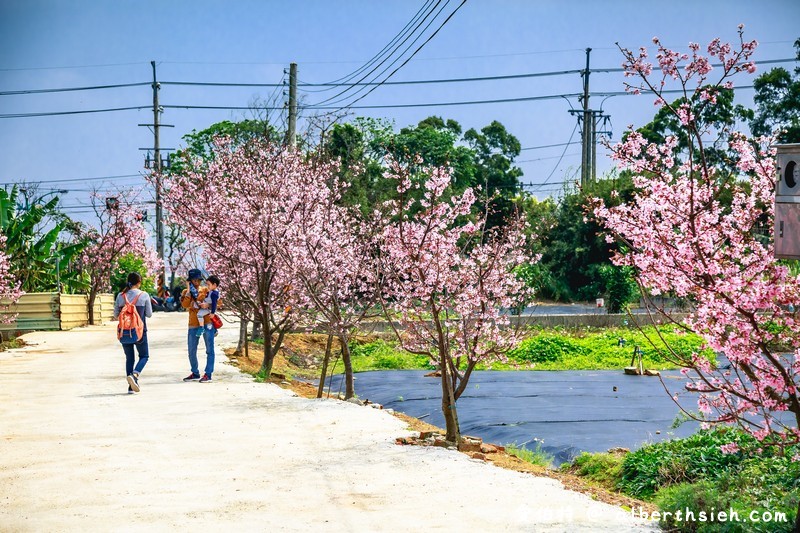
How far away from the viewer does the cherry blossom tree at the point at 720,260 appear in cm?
761

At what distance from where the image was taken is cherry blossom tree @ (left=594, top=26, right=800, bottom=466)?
761cm

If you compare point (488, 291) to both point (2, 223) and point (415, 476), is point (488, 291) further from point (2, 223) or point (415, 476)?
point (2, 223)

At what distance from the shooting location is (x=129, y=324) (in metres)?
16.3

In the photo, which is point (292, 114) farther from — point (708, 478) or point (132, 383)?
point (708, 478)

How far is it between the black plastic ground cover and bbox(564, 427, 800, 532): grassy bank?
90 centimetres

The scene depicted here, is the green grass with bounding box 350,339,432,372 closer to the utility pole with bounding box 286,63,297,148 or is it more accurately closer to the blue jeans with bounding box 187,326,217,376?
the utility pole with bounding box 286,63,297,148

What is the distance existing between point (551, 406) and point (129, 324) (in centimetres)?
845

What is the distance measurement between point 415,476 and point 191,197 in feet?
51.8

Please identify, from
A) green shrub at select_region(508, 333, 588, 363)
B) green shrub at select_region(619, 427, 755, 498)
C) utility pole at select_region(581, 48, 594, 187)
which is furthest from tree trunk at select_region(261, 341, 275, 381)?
utility pole at select_region(581, 48, 594, 187)

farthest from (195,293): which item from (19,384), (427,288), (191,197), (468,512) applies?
(468,512)

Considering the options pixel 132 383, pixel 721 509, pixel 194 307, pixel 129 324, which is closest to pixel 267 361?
pixel 194 307

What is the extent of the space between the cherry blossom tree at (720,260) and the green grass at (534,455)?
14.0ft

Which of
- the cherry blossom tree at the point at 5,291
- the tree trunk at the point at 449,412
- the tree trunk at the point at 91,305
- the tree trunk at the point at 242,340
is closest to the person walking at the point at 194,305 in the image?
the tree trunk at the point at 242,340

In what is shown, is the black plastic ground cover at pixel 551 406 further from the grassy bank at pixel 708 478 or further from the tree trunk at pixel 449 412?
the tree trunk at pixel 449 412
